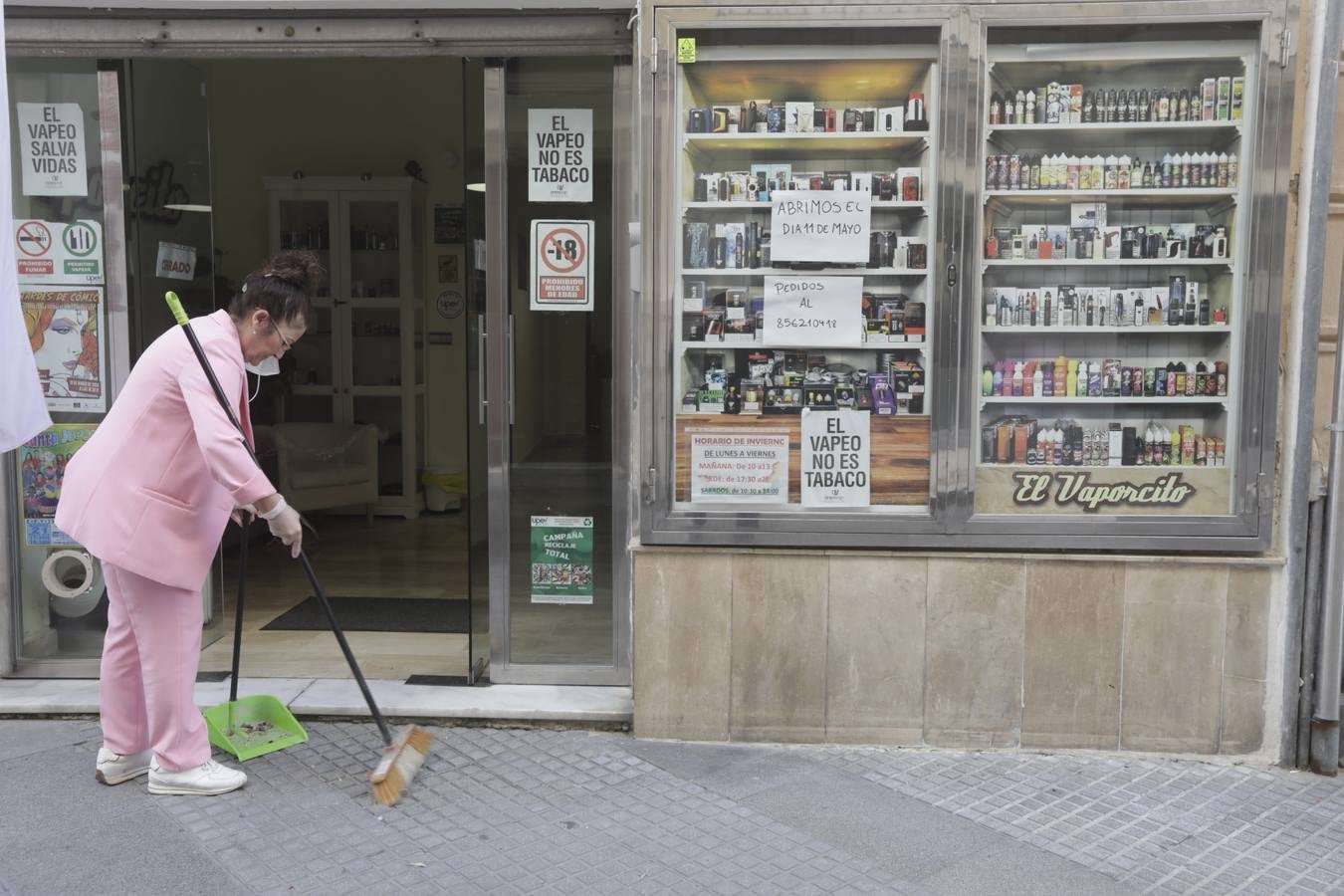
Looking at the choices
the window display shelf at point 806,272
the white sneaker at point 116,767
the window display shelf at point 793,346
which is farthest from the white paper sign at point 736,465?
the white sneaker at point 116,767

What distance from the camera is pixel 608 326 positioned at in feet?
16.1

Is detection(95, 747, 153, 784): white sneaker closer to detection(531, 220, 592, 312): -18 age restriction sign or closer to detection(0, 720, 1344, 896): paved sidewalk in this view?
detection(0, 720, 1344, 896): paved sidewalk

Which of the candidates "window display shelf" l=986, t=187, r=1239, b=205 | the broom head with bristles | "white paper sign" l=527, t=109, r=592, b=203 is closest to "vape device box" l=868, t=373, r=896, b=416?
"window display shelf" l=986, t=187, r=1239, b=205

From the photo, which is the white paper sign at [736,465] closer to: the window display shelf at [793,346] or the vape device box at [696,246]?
the window display shelf at [793,346]

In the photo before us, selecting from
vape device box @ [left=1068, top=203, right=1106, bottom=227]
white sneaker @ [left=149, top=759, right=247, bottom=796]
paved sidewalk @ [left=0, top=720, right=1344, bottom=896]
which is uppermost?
vape device box @ [left=1068, top=203, right=1106, bottom=227]

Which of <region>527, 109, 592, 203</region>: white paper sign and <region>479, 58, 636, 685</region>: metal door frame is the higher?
<region>527, 109, 592, 203</region>: white paper sign

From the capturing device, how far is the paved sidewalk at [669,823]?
11.3 ft

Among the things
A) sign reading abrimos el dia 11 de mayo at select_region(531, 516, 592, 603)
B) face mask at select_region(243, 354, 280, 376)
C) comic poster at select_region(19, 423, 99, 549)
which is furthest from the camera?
comic poster at select_region(19, 423, 99, 549)

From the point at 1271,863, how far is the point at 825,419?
2236 millimetres

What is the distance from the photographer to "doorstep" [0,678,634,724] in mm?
4738

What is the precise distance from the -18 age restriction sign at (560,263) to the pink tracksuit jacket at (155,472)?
1.43m

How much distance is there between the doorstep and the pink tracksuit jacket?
3.69ft

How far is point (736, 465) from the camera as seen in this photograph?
15.2ft

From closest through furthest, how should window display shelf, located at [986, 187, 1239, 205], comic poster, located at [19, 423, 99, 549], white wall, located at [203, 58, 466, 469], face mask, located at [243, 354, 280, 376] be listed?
face mask, located at [243, 354, 280, 376]
window display shelf, located at [986, 187, 1239, 205]
comic poster, located at [19, 423, 99, 549]
white wall, located at [203, 58, 466, 469]
